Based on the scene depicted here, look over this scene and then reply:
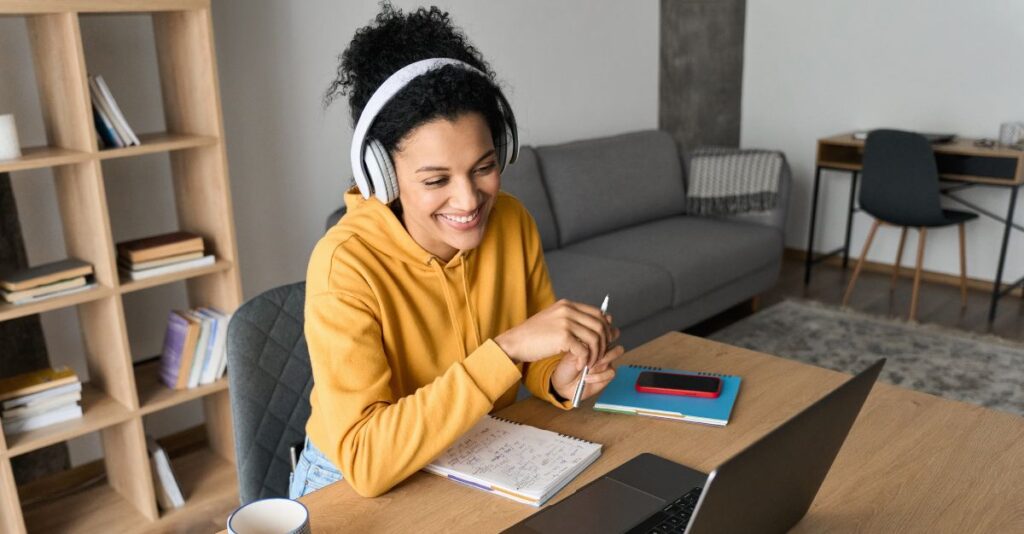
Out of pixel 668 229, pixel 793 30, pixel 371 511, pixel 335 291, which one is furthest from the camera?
pixel 793 30

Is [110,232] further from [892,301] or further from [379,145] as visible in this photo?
[892,301]

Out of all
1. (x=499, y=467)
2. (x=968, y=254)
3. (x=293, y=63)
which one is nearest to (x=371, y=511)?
(x=499, y=467)

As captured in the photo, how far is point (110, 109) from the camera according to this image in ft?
6.59

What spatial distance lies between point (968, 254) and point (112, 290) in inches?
156

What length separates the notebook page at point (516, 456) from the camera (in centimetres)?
100

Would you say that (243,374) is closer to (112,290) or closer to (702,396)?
(702,396)

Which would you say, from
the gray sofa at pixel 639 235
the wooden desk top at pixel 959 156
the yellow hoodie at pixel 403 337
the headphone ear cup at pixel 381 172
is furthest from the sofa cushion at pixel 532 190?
the headphone ear cup at pixel 381 172

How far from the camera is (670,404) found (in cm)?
121

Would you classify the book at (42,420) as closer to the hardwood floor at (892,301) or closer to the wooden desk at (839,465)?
the wooden desk at (839,465)

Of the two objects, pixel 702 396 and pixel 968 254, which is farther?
pixel 968 254

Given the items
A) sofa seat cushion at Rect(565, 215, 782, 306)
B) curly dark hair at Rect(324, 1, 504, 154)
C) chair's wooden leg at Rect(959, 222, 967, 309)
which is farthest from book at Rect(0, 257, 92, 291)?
chair's wooden leg at Rect(959, 222, 967, 309)

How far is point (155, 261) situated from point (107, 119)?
15.0 inches

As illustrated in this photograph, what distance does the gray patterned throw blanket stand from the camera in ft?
12.3

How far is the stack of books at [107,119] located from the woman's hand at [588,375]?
1407 mm
